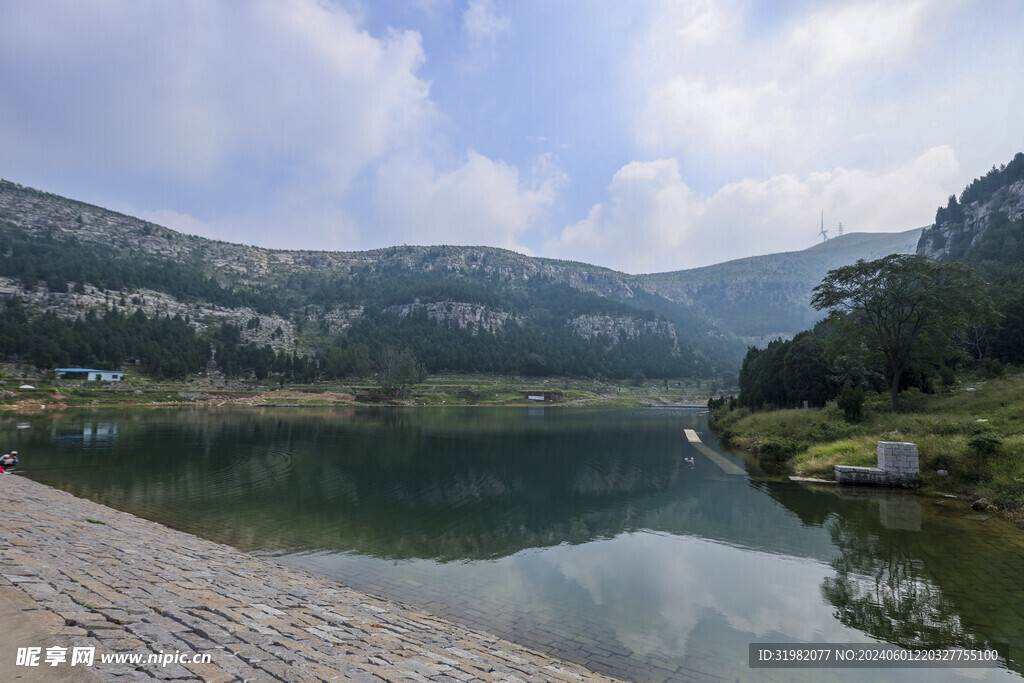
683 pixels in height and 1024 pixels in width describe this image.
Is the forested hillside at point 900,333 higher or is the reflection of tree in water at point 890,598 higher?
the forested hillside at point 900,333

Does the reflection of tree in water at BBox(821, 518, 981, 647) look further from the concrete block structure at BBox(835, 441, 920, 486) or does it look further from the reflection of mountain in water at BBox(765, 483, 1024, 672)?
the concrete block structure at BBox(835, 441, 920, 486)

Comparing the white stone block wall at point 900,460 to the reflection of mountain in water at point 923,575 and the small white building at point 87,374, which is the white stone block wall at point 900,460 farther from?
the small white building at point 87,374

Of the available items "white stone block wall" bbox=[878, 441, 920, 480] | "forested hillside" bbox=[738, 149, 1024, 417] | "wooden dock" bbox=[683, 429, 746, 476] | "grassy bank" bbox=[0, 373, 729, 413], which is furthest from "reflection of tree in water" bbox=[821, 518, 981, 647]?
"grassy bank" bbox=[0, 373, 729, 413]

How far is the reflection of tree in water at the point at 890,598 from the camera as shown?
11.1 m

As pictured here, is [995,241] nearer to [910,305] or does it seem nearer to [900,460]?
[910,305]

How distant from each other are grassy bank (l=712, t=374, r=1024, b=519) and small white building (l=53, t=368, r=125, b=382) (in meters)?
128

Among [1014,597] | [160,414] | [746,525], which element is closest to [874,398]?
[746,525]

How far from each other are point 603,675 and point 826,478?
28.7 m

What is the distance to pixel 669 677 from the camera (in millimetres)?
9422

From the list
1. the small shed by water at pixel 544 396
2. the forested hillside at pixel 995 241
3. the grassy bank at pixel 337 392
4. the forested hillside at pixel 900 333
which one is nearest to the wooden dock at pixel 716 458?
the forested hillside at pixel 900 333

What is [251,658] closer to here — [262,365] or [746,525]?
[746,525]

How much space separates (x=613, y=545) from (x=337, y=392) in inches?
4316

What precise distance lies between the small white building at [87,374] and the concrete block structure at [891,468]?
130 metres

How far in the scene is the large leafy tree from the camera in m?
37.9
